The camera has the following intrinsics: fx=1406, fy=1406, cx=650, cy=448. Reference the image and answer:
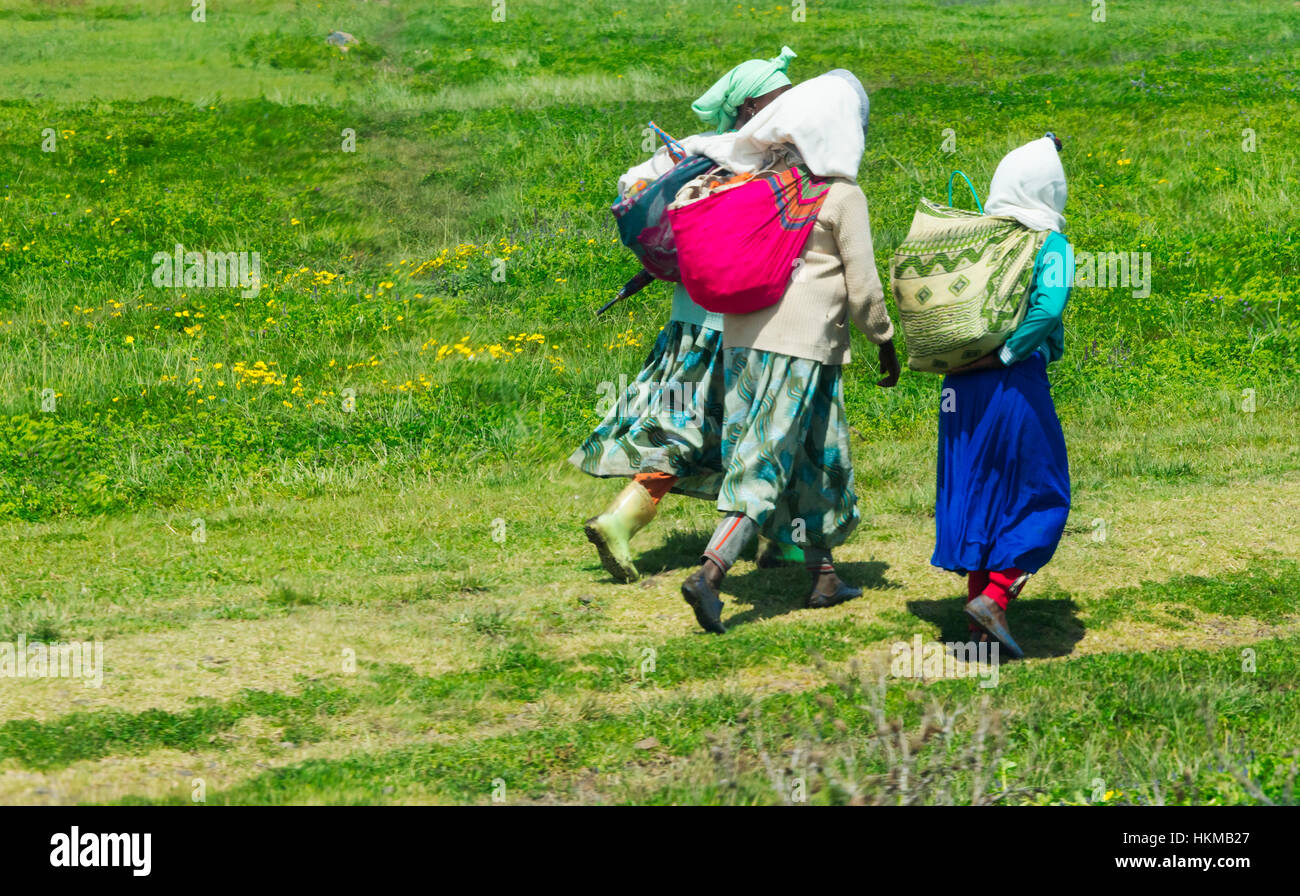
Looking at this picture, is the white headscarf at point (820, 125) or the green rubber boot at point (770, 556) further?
the green rubber boot at point (770, 556)

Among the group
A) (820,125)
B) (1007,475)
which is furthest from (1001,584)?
(820,125)

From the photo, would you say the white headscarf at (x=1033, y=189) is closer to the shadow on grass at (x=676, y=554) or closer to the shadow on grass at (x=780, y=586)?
the shadow on grass at (x=780, y=586)

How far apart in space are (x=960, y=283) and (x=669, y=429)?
4.73 feet

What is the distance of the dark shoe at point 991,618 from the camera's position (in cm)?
511

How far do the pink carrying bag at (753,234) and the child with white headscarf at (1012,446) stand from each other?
720 millimetres

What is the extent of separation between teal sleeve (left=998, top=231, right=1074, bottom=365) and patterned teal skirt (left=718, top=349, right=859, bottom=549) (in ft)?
2.51

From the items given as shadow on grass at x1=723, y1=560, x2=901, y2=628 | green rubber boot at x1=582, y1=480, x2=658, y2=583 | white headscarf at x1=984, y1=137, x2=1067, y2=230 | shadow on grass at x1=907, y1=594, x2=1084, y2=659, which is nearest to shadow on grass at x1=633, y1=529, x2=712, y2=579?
shadow on grass at x1=723, y1=560, x2=901, y2=628

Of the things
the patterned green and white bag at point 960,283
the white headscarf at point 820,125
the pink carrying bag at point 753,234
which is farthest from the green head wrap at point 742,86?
the patterned green and white bag at point 960,283

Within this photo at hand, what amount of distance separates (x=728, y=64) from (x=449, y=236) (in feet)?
32.2

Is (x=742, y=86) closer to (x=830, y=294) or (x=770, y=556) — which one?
(x=830, y=294)

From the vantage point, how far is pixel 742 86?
18.4 ft

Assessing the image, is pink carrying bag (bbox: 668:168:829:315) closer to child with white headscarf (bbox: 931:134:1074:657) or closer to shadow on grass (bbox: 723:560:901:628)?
child with white headscarf (bbox: 931:134:1074:657)

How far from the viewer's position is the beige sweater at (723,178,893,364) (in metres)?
5.30

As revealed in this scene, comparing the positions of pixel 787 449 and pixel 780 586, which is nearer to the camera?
pixel 787 449
